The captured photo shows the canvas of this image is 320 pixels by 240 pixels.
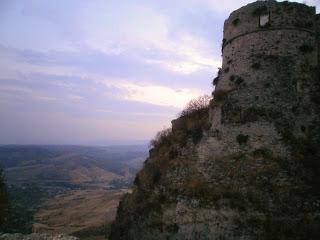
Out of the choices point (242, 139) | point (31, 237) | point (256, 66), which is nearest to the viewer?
point (31, 237)

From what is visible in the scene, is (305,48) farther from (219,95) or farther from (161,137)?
(161,137)

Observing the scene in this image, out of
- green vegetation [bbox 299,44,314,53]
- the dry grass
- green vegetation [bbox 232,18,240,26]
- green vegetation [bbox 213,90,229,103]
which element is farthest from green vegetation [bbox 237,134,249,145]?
the dry grass

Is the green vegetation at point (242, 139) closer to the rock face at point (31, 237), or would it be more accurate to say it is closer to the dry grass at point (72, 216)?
the rock face at point (31, 237)

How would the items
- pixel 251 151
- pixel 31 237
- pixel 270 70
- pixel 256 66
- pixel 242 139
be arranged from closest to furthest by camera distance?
1. pixel 31 237
2. pixel 251 151
3. pixel 242 139
4. pixel 270 70
5. pixel 256 66

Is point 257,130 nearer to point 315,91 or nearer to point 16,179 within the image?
point 315,91

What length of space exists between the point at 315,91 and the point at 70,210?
9123cm

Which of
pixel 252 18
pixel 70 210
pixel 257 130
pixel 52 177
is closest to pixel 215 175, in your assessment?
pixel 257 130

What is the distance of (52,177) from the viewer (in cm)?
19950

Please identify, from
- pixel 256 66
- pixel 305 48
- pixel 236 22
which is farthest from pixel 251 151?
pixel 236 22

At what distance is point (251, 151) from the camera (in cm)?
1989

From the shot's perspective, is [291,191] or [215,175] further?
[215,175]

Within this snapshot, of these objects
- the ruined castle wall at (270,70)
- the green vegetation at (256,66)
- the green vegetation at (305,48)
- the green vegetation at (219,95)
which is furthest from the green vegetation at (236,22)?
the green vegetation at (219,95)

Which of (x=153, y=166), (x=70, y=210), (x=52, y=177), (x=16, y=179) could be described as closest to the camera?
(x=153, y=166)

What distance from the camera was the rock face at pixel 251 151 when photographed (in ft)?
59.1
